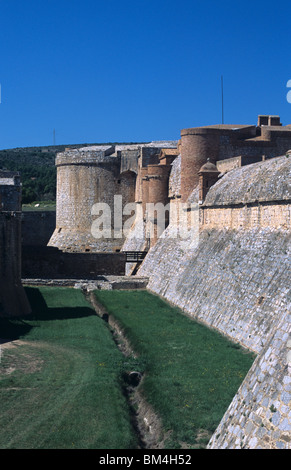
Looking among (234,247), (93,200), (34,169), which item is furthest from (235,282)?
(34,169)

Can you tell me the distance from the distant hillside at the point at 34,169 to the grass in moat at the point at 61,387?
47607mm

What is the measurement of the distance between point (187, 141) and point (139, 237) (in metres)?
9.73

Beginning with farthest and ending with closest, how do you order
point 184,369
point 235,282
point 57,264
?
point 57,264
point 235,282
point 184,369

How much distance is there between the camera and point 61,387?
10922 millimetres

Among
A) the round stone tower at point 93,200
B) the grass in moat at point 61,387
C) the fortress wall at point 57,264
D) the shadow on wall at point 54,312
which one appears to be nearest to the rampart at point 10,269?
the shadow on wall at point 54,312

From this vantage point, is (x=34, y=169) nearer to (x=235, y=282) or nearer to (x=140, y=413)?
(x=235, y=282)

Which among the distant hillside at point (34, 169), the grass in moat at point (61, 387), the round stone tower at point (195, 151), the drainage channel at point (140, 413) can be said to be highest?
the distant hillside at point (34, 169)

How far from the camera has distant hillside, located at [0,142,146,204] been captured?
69.5 meters

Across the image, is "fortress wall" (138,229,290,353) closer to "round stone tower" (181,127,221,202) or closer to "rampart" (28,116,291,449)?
"rampart" (28,116,291,449)

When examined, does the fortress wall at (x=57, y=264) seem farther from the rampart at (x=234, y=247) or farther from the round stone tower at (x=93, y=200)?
the round stone tower at (x=93, y=200)

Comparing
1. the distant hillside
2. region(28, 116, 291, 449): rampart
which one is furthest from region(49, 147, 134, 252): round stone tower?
the distant hillside

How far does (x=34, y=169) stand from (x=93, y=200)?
49583mm

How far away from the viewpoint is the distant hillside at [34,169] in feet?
228
